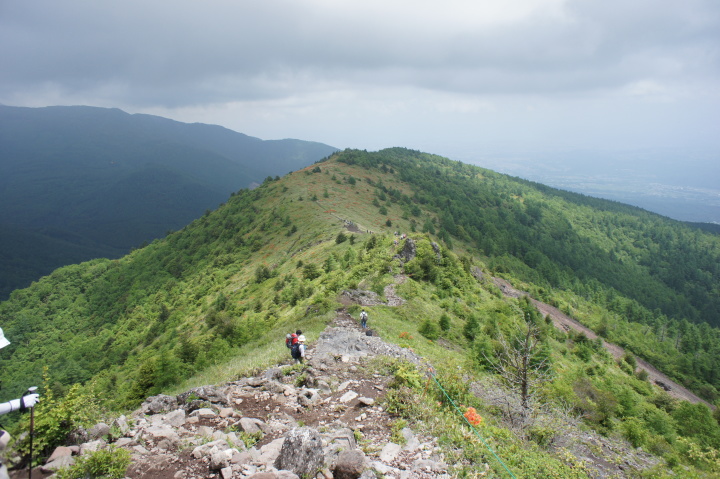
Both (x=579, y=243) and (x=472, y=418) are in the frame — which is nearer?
(x=472, y=418)

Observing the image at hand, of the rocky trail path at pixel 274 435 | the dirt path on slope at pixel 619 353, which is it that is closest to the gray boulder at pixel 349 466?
the rocky trail path at pixel 274 435

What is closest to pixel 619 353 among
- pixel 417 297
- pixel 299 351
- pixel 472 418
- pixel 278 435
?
pixel 417 297

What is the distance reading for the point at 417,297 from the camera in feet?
98.0

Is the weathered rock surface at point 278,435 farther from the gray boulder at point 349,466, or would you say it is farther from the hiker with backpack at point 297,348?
the hiker with backpack at point 297,348

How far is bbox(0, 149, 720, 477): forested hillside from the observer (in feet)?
67.6

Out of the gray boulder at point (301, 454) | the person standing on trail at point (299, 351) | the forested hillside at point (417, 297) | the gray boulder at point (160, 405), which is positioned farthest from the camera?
the forested hillside at point (417, 297)

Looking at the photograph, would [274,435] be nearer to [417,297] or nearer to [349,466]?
[349,466]

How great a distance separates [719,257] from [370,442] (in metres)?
224

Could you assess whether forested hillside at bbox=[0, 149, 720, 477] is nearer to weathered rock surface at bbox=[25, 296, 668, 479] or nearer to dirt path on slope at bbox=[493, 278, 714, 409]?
weathered rock surface at bbox=[25, 296, 668, 479]

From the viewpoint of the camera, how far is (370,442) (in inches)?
357

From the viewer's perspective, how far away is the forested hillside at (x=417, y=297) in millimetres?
20609

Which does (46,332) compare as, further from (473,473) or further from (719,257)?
(719,257)

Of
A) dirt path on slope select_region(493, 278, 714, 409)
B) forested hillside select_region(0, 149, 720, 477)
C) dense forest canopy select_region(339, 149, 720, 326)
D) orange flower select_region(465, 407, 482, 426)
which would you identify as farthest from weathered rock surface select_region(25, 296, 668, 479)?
dense forest canopy select_region(339, 149, 720, 326)

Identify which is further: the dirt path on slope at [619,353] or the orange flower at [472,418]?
the dirt path on slope at [619,353]
